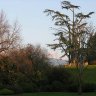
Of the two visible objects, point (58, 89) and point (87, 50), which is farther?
point (58, 89)

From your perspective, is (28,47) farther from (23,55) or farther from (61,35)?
(61,35)

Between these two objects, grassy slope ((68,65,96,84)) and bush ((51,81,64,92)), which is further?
grassy slope ((68,65,96,84))

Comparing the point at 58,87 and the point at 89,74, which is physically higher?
the point at 89,74

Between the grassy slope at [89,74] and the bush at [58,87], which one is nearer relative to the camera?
the bush at [58,87]

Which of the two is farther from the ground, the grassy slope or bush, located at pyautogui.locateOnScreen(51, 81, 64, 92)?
the grassy slope

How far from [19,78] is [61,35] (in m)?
10.7

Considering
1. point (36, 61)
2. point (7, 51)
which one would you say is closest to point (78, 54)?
point (36, 61)

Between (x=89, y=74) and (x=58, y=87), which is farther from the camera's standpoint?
(x=89, y=74)

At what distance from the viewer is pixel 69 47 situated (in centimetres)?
5150

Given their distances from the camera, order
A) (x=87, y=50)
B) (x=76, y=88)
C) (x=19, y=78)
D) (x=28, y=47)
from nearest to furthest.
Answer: (x=87, y=50) < (x=76, y=88) < (x=19, y=78) < (x=28, y=47)

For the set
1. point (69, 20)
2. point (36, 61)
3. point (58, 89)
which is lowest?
point (58, 89)

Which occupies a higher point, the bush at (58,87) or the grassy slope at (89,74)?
the grassy slope at (89,74)

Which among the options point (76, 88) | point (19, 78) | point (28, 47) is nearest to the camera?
point (76, 88)

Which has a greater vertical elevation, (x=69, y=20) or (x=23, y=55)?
(x=69, y=20)
